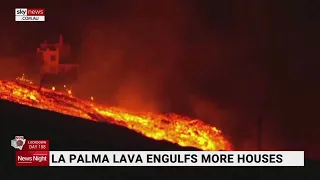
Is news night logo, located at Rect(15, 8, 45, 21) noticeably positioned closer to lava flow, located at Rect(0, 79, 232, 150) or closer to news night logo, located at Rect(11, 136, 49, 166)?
lava flow, located at Rect(0, 79, 232, 150)

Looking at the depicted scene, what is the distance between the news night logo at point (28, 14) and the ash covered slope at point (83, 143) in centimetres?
50

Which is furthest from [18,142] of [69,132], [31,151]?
[69,132]

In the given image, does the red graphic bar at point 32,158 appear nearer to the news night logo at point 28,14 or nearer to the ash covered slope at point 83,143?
the ash covered slope at point 83,143

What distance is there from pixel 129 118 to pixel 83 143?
31 cm

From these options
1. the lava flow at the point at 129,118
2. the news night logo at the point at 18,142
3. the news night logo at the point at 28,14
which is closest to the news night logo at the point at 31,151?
the news night logo at the point at 18,142

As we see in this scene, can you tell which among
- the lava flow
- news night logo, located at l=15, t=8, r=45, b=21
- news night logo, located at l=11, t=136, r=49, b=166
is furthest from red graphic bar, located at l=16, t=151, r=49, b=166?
news night logo, located at l=15, t=8, r=45, b=21

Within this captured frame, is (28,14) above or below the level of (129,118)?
above

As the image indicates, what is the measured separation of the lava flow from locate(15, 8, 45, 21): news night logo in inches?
14.6

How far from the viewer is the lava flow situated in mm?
3184

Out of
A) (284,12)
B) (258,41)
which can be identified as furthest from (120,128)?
(284,12)

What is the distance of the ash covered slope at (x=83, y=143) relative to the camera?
314 cm

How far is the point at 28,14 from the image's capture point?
3133 millimetres

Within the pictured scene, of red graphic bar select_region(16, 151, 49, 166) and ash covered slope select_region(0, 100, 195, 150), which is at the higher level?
ash covered slope select_region(0, 100, 195, 150)

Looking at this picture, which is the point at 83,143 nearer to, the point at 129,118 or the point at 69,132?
the point at 69,132
